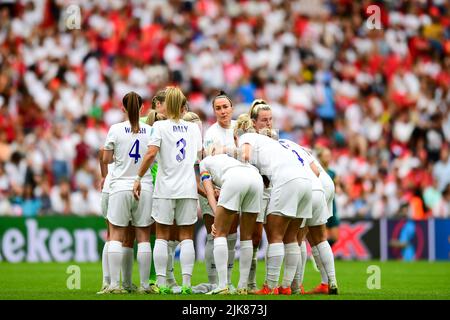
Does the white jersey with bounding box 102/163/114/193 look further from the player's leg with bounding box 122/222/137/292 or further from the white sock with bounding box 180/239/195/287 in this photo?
the white sock with bounding box 180/239/195/287

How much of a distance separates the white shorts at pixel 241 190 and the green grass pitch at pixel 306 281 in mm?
1146

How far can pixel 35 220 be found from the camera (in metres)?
23.0

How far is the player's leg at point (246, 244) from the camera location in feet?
43.3

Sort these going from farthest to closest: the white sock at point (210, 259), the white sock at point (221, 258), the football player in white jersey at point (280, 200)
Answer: the white sock at point (210, 259), the football player in white jersey at point (280, 200), the white sock at point (221, 258)

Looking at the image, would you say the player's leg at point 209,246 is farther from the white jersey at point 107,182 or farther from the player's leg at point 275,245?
the white jersey at point 107,182

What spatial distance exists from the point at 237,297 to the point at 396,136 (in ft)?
53.2

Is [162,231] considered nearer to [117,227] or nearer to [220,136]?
[117,227]

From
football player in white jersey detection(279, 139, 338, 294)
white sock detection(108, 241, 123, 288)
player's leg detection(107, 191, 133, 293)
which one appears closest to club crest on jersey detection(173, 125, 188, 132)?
player's leg detection(107, 191, 133, 293)

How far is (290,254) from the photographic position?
13297 mm

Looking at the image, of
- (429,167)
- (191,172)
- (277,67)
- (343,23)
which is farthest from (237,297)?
(343,23)

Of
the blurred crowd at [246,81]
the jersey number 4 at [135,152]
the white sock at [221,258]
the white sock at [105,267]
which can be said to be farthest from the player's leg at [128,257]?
the blurred crowd at [246,81]

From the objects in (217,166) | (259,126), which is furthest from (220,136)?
(217,166)

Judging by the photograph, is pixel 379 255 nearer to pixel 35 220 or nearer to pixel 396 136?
pixel 396 136

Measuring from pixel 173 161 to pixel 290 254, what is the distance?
1.87m
